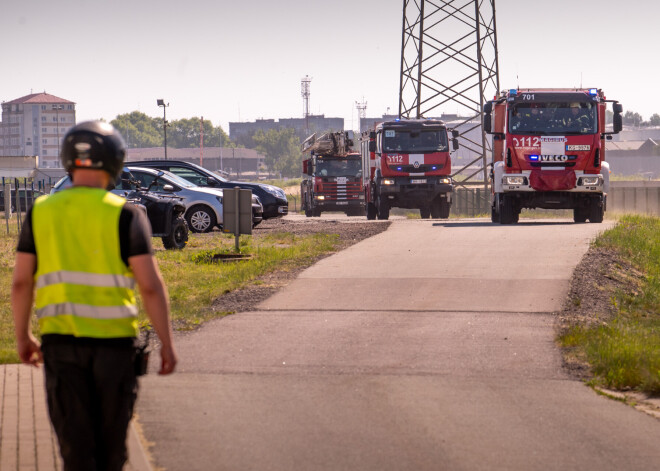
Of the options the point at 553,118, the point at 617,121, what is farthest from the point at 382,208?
the point at 617,121

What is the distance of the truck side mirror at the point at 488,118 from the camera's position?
25.9m

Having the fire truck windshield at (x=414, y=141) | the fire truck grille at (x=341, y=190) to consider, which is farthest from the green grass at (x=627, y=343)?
the fire truck grille at (x=341, y=190)

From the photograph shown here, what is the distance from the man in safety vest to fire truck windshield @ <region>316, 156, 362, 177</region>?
137 ft

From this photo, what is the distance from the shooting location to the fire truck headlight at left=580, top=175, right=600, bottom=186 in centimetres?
2658

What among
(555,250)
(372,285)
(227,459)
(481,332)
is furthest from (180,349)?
(555,250)

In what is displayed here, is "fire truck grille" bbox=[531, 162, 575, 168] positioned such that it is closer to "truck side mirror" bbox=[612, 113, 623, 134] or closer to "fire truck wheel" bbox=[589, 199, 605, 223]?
"truck side mirror" bbox=[612, 113, 623, 134]

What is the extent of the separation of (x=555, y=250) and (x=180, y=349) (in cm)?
981

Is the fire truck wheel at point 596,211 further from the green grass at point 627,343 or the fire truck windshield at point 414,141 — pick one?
the green grass at point 627,343

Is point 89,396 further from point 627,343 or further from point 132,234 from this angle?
point 627,343

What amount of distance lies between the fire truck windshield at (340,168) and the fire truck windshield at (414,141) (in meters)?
13.3

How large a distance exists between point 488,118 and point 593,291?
12.4 m

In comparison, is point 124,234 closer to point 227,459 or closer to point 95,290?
point 95,290

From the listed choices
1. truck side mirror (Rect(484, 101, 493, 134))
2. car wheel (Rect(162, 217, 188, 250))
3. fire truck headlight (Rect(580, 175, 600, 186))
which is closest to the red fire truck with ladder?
truck side mirror (Rect(484, 101, 493, 134))

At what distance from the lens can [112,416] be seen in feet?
14.8
